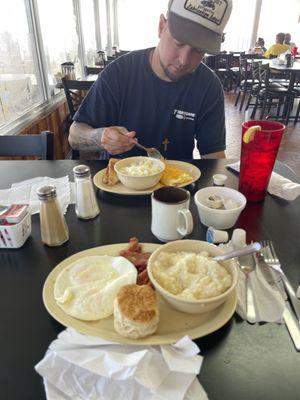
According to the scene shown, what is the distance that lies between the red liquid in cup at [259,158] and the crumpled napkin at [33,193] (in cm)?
64

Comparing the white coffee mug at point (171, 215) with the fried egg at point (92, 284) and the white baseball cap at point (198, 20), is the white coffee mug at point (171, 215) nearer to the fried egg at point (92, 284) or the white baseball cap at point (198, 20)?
the fried egg at point (92, 284)

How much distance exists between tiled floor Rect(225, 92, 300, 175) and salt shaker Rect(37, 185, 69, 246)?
321cm

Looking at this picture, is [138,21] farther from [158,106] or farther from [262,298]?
[262,298]

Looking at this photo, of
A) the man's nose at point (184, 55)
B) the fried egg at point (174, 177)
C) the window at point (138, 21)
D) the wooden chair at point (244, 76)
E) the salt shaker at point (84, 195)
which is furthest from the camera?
the window at point (138, 21)

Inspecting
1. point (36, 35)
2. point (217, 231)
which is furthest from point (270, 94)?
point (217, 231)

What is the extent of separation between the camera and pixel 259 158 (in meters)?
1.02

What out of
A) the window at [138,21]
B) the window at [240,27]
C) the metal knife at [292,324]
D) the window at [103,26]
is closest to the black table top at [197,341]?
the metal knife at [292,324]

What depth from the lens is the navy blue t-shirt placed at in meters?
1.55

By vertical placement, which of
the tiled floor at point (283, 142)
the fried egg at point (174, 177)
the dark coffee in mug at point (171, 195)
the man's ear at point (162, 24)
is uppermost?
the man's ear at point (162, 24)

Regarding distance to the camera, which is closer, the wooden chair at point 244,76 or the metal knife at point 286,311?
the metal knife at point 286,311

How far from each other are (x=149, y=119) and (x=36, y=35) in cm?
203

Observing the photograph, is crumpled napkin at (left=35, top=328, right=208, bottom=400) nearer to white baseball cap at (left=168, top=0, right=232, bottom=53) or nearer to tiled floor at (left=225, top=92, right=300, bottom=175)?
white baseball cap at (left=168, top=0, right=232, bottom=53)

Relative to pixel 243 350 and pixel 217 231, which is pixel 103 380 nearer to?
pixel 243 350

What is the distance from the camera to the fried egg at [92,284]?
60cm
